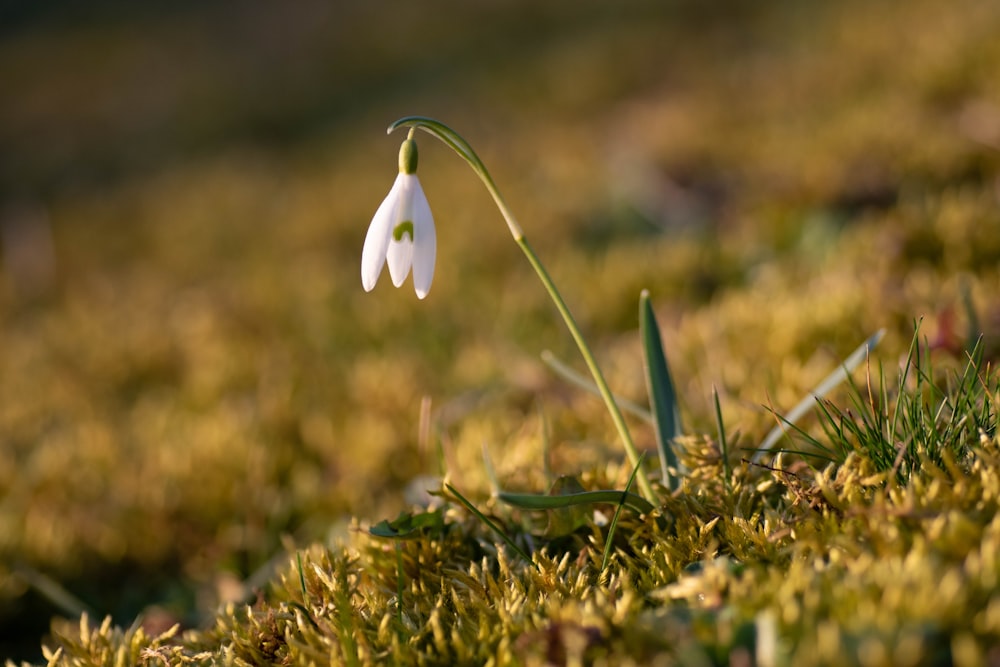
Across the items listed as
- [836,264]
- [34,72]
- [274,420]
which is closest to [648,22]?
[836,264]

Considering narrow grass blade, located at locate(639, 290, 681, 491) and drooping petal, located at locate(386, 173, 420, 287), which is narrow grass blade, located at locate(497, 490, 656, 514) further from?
drooping petal, located at locate(386, 173, 420, 287)

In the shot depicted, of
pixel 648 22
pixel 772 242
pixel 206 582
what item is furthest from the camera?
pixel 648 22

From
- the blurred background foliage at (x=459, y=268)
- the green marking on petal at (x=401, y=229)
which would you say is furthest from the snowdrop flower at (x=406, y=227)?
the blurred background foliage at (x=459, y=268)

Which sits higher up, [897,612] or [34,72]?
[34,72]

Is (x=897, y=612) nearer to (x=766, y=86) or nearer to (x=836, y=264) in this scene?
(x=836, y=264)

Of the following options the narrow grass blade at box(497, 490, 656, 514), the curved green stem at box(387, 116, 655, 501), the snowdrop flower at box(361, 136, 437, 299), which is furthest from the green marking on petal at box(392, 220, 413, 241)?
the narrow grass blade at box(497, 490, 656, 514)

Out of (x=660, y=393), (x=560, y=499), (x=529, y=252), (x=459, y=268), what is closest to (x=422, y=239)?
(x=529, y=252)
